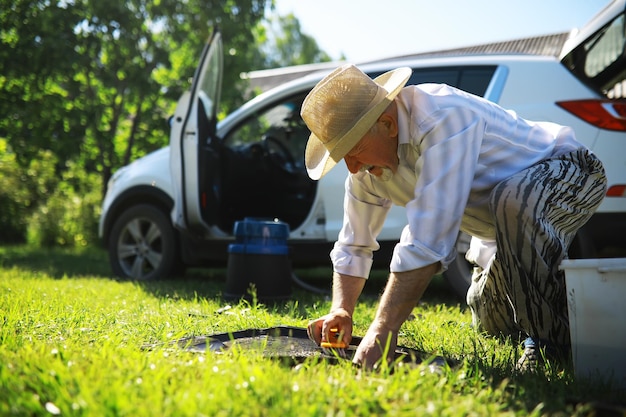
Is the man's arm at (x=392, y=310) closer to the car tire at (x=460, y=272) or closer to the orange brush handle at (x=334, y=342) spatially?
the orange brush handle at (x=334, y=342)

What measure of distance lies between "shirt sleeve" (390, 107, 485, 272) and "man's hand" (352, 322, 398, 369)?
22 cm

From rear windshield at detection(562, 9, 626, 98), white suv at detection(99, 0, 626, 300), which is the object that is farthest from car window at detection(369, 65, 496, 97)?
rear windshield at detection(562, 9, 626, 98)

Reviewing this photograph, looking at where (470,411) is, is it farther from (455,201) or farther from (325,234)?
(325,234)

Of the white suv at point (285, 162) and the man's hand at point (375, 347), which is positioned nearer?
the man's hand at point (375, 347)

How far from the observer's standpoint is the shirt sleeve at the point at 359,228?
2.92 meters

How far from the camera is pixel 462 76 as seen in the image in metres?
4.96

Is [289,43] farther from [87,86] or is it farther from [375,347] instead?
[375,347]

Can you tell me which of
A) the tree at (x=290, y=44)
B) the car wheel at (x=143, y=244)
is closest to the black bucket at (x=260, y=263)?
the car wheel at (x=143, y=244)

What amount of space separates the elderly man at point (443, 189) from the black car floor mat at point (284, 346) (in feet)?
0.35

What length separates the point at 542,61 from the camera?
4.70 m

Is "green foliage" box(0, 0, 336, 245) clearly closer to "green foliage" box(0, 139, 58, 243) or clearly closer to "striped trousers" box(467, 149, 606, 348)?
"green foliage" box(0, 139, 58, 243)

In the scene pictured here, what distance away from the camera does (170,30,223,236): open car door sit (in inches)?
212

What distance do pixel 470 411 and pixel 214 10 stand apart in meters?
9.84

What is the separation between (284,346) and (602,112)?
282cm
